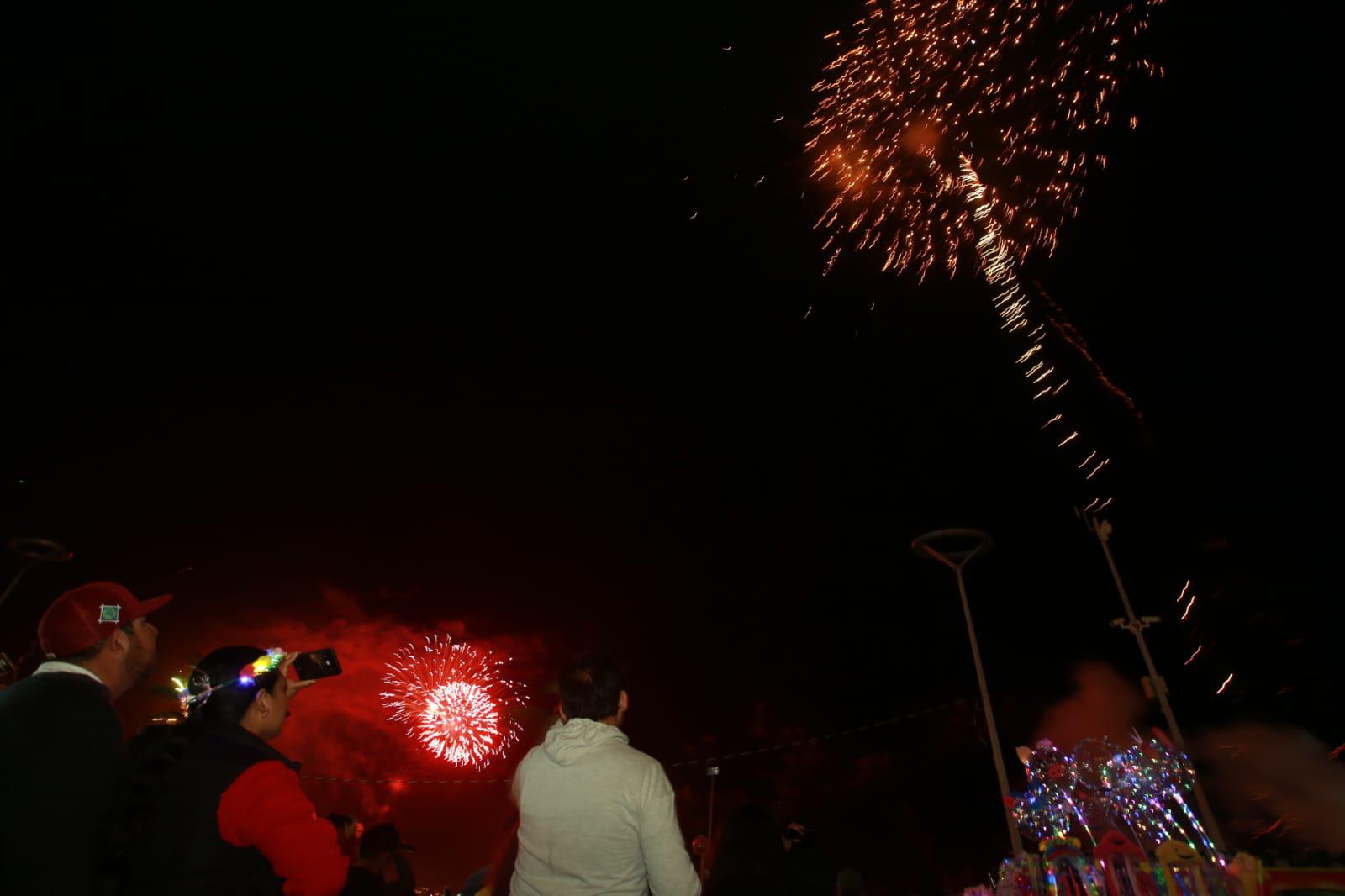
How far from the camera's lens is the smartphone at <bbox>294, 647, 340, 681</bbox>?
11.8 feet

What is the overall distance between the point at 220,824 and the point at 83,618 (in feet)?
4.03

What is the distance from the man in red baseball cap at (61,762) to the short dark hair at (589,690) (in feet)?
5.66

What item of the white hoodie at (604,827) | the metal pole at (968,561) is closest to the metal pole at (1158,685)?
the metal pole at (968,561)

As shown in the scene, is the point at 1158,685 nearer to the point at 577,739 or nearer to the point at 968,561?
the point at 968,561

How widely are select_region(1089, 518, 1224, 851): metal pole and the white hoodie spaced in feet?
30.1

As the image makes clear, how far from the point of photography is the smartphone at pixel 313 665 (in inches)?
141

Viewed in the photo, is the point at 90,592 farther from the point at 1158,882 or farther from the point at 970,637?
the point at 970,637

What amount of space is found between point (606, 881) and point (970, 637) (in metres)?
13.0

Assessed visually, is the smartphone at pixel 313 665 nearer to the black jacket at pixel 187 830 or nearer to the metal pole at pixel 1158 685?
the black jacket at pixel 187 830

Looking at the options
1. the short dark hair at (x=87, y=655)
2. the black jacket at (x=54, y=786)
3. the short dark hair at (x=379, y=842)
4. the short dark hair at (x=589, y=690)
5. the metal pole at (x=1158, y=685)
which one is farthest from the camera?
the metal pole at (x=1158, y=685)

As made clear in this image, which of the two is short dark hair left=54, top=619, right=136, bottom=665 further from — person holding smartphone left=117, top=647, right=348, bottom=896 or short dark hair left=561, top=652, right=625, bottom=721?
short dark hair left=561, top=652, right=625, bottom=721

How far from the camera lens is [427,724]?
20.4m

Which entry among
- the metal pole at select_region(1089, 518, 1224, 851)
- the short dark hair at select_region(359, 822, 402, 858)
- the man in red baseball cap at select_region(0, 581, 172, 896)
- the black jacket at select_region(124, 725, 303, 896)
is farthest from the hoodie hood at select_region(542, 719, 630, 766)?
the metal pole at select_region(1089, 518, 1224, 851)

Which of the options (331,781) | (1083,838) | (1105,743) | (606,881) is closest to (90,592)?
(606,881)
